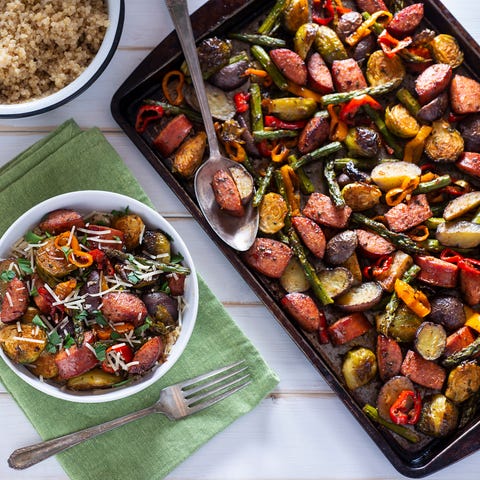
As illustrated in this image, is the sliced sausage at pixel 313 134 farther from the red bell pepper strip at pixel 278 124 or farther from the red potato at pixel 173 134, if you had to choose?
the red potato at pixel 173 134

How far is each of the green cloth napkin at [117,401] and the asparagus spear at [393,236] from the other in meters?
0.74

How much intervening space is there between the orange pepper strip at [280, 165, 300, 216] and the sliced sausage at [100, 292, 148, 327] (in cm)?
82

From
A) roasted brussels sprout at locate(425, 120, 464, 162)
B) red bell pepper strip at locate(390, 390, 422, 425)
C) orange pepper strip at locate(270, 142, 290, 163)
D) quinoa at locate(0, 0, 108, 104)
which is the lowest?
red bell pepper strip at locate(390, 390, 422, 425)

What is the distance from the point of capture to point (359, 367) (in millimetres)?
2994

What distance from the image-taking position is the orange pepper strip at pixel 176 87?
3.05 metres

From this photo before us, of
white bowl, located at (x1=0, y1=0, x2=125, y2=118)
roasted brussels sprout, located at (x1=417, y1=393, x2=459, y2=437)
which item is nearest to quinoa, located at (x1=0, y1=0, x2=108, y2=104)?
white bowl, located at (x1=0, y1=0, x2=125, y2=118)

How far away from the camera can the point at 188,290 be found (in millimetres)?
2838

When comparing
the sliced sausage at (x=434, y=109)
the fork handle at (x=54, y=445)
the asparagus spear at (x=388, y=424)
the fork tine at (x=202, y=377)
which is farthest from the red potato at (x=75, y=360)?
the sliced sausage at (x=434, y=109)

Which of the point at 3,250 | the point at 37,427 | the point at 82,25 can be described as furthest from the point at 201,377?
the point at 82,25

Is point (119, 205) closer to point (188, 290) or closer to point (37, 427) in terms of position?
point (188, 290)

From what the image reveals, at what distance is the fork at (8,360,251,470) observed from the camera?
292 cm

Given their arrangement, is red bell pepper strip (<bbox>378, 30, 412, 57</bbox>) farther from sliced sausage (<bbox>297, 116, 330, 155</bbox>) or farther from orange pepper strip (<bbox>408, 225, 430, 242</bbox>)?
orange pepper strip (<bbox>408, 225, 430, 242</bbox>)

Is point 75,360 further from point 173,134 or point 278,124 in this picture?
point 278,124

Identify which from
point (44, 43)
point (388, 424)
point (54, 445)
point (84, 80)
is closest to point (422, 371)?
point (388, 424)
